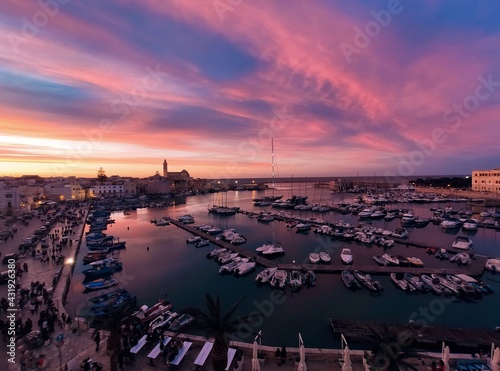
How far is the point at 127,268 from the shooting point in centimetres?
3278

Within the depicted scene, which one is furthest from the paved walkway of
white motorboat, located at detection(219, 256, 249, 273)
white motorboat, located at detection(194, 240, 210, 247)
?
white motorboat, located at detection(194, 240, 210, 247)

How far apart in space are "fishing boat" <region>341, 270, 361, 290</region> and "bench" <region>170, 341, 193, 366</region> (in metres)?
17.2

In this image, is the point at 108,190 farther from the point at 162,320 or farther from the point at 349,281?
the point at 349,281

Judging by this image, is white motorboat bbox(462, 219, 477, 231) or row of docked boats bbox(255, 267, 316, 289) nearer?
row of docked boats bbox(255, 267, 316, 289)

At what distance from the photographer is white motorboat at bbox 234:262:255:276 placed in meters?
29.7

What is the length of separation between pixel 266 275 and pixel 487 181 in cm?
10379

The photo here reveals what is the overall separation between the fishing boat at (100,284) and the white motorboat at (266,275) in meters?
14.7

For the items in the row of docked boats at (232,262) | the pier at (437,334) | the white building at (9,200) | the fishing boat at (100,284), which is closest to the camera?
the pier at (437,334)

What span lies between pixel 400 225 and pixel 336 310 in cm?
4174

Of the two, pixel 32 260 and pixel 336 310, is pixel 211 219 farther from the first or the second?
pixel 336 310

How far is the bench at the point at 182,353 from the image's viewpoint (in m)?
12.9

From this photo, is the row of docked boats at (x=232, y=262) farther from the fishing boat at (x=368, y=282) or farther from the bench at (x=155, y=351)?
the bench at (x=155, y=351)

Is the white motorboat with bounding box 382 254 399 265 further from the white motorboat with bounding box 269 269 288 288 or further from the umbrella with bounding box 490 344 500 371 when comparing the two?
the umbrella with bounding box 490 344 500 371

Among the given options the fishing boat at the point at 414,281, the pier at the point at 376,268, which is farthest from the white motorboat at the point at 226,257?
the fishing boat at the point at 414,281
